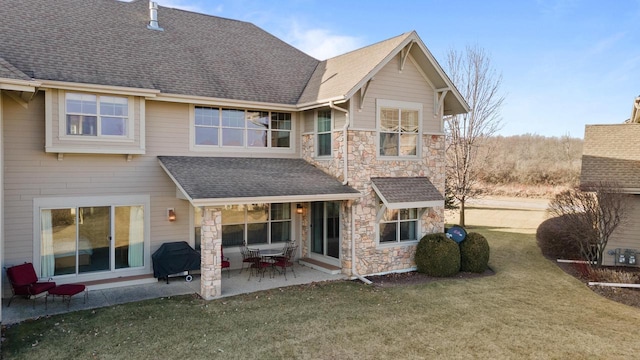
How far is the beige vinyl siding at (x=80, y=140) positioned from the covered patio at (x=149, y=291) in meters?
3.46

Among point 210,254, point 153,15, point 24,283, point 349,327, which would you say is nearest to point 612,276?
point 349,327

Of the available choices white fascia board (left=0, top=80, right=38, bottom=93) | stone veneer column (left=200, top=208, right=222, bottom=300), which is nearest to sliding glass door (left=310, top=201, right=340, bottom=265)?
stone veneer column (left=200, top=208, right=222, bottom=300)

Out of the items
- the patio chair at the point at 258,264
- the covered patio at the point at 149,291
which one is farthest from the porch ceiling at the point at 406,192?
the patio chair at the point at 258,264

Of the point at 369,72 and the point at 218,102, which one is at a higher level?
the point at 369,72

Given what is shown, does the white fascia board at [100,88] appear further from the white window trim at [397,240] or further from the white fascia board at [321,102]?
the white window trim at [397,240]

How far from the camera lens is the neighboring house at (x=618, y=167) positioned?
44.9ft

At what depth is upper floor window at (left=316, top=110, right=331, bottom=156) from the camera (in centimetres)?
1282

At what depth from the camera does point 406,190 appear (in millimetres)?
12344

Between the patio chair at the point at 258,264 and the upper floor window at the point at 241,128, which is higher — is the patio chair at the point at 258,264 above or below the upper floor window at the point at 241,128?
below

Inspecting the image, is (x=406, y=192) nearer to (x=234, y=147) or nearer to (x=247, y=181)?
(x=247, y=181)

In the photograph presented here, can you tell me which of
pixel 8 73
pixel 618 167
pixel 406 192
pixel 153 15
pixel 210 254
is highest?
pixel 153 15

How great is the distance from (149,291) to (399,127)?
845cm

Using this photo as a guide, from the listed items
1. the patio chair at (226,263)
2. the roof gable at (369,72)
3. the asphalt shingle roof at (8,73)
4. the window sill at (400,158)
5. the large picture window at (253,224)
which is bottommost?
the patio chair at (226,263)

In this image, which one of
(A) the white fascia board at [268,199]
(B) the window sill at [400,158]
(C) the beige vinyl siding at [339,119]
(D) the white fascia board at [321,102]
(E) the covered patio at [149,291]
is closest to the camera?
(E) the covered patio at [149,291]
